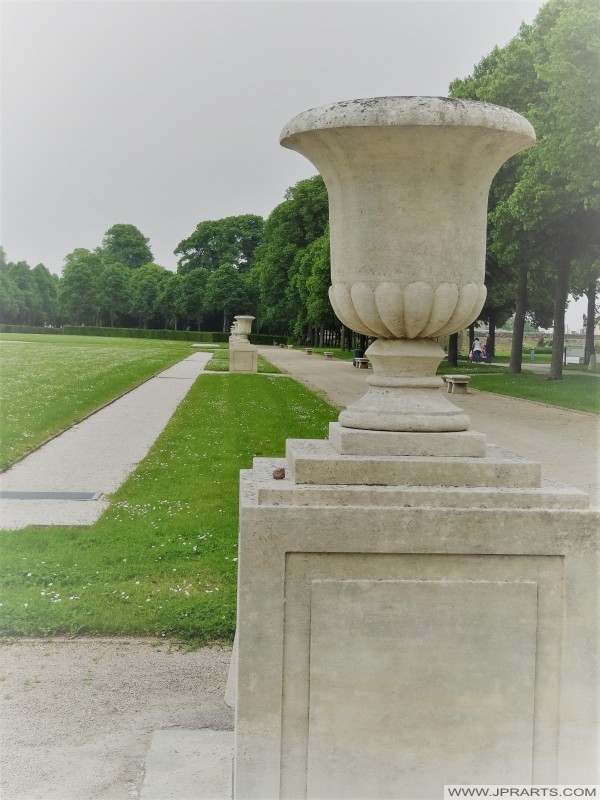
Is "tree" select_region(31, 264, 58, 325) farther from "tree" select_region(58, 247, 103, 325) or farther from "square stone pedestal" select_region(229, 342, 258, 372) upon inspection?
"square stone pedestal" select_region(229, 342, 258, 372)

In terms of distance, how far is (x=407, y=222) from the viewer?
151 inches

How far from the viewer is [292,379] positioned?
30453mm

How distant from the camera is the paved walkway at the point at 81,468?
893cm

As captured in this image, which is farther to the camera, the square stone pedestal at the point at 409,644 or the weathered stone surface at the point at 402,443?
the weathered stone surface at the point at 402,443

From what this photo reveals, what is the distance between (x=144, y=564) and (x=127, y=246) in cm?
12025

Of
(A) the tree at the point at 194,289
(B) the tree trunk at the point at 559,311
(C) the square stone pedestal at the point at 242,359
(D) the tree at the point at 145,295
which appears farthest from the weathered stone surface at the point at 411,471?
(D) the tree at the point at 145,295

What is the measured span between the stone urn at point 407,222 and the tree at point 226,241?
90171mm

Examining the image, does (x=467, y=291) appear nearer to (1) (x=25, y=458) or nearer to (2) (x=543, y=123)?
(1) (x=25, y=458)

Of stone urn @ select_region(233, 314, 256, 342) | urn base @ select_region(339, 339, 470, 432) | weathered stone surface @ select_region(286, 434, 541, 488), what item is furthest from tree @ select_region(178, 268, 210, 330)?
weathered stone surface @ select_region(286, 434, 541, 488)

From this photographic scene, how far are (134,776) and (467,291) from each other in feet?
8.84

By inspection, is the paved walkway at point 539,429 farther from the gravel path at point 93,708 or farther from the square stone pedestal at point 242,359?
the square stone pedestal at point 242,359

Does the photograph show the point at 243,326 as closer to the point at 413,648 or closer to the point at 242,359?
the point at 242,359

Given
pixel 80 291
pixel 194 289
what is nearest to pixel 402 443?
pixel 194 289

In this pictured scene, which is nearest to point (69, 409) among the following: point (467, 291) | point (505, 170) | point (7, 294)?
point (467, 291)
